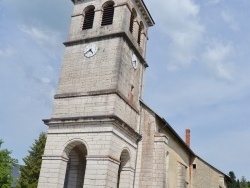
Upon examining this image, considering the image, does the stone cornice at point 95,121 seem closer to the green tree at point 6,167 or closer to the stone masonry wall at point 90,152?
the stone masonry wall at point 90,152

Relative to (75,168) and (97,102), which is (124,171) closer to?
(75,168)

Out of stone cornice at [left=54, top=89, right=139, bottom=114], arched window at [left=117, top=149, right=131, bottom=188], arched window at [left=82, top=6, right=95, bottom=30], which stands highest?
arched window at [left=82, top=6, right=95, bottom=30]

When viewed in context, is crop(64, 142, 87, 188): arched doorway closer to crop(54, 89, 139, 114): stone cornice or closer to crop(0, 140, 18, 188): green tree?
crop(54, 89, 139, 114): stone cornice

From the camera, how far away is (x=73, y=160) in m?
16.0

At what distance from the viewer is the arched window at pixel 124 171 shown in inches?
586

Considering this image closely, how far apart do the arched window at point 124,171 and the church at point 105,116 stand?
0.16 ft

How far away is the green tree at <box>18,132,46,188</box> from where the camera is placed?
30938mm

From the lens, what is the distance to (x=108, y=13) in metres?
17.4

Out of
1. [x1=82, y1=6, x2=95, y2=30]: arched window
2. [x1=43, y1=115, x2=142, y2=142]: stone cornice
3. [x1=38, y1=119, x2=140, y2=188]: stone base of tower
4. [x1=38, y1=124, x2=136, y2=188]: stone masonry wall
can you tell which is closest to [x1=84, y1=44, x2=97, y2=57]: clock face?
[x1=82, y1=6, x2=95, y2=30]: arched window

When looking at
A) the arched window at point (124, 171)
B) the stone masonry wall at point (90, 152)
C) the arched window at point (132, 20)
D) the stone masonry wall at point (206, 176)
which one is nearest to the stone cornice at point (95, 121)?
the stone masonry wall at point (90, 152)

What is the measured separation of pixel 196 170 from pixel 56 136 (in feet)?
40.3

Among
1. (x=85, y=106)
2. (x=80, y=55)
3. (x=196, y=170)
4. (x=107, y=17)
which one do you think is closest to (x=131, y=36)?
(x=107, y=17)

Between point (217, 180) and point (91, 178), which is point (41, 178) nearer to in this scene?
point (91, 178)

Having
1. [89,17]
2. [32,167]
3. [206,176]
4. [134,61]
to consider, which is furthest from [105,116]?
[32,167]
